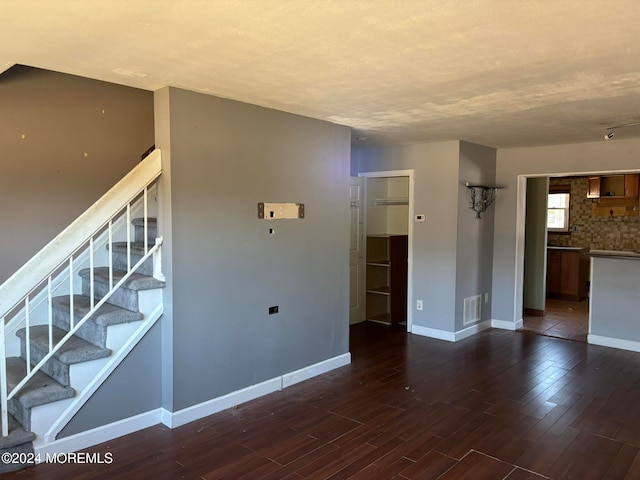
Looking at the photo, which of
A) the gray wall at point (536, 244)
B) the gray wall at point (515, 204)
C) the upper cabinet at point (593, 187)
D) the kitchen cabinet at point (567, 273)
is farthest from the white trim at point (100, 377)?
the upper cabinet at point (593, 187)

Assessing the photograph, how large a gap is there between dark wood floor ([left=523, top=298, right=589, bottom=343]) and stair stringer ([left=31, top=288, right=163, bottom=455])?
4708mm

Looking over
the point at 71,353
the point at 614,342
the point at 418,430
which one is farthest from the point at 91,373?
the point at 614,342

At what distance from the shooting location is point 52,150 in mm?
3789

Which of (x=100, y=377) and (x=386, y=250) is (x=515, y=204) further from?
(x=100, y=377)

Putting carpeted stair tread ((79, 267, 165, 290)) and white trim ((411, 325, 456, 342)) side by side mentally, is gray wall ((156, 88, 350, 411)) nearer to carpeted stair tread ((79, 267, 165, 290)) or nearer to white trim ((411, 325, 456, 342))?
carpeted stair tread ((79, 267, 165, 290))

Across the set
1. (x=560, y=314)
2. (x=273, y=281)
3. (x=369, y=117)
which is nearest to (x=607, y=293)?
(x=560, y=314)

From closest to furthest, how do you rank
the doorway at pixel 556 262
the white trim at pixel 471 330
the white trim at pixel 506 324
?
the white trim at pixel 471 330
the white trim at pixel 506 324
the doorway at pixel 556 262

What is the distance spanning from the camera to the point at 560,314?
6.87 metres

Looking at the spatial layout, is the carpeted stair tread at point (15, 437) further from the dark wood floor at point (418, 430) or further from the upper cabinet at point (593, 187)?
the upper cabinet at point (593, 187)

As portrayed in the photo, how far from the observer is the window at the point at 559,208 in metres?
8.52

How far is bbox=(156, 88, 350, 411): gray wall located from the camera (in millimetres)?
3184

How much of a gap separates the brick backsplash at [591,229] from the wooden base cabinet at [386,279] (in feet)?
13.3

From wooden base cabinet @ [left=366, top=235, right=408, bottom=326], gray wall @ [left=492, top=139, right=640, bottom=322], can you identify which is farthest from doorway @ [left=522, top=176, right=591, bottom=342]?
wooden base cabinet @ [left=366, top=235, right=408, bottom=326]

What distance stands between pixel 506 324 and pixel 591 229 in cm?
356
